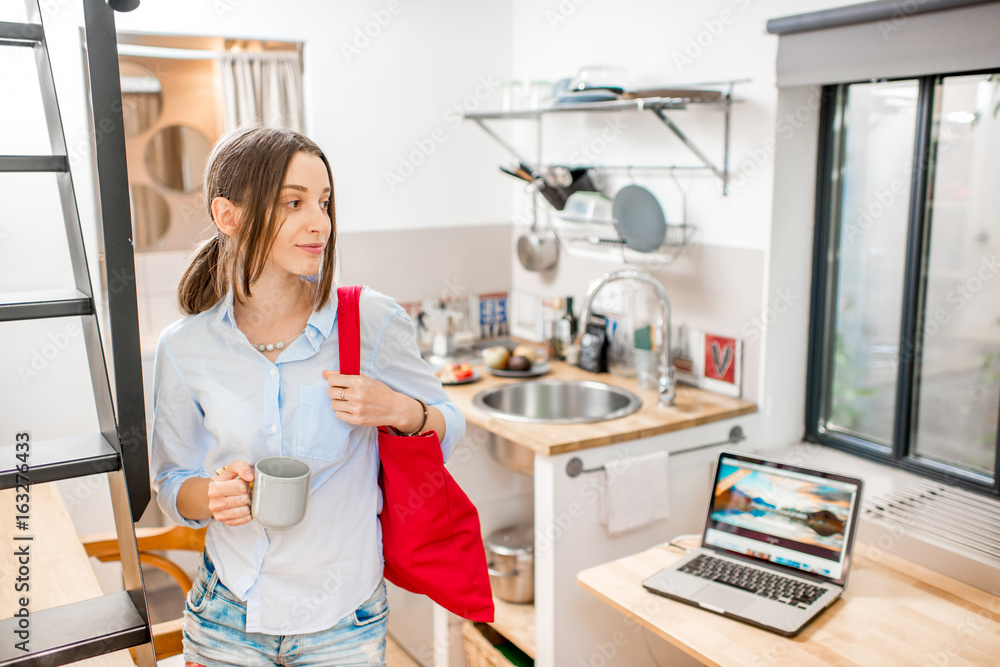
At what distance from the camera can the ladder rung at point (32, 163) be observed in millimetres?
937

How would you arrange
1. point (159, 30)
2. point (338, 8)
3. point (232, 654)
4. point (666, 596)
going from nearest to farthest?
point (232, 654) → point (666, 596) → point (159, 30) → point (338, 8)

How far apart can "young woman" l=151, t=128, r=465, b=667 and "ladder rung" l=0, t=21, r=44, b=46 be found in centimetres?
27

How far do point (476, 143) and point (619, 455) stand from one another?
1442 millimetres

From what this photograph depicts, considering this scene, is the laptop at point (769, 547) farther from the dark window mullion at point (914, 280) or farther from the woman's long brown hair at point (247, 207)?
the woman's long brown hair at point (247, 207)

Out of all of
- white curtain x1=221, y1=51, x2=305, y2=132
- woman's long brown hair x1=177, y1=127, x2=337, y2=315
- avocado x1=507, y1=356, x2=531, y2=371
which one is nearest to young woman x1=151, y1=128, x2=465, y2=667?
woman's long brown hair x1=177, y1=127, x2=337, y2=315

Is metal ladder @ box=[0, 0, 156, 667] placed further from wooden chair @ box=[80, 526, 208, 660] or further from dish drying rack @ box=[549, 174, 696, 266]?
dish drying rack @ box=[549, 174, 696, 266]

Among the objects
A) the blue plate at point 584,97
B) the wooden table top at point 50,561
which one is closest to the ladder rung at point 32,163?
the wooden table top at point 50,561

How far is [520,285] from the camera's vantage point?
129 inches

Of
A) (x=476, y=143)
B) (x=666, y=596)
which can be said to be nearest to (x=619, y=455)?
(x=666, y=596)

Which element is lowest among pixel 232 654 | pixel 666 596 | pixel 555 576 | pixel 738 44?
pixel 555 576

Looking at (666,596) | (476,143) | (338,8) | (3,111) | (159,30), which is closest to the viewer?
(666,596)

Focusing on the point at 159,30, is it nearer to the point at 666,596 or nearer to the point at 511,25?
→ the point at 511,25

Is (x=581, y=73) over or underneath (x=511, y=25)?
underneath

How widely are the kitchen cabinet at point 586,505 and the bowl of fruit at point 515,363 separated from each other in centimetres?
24
